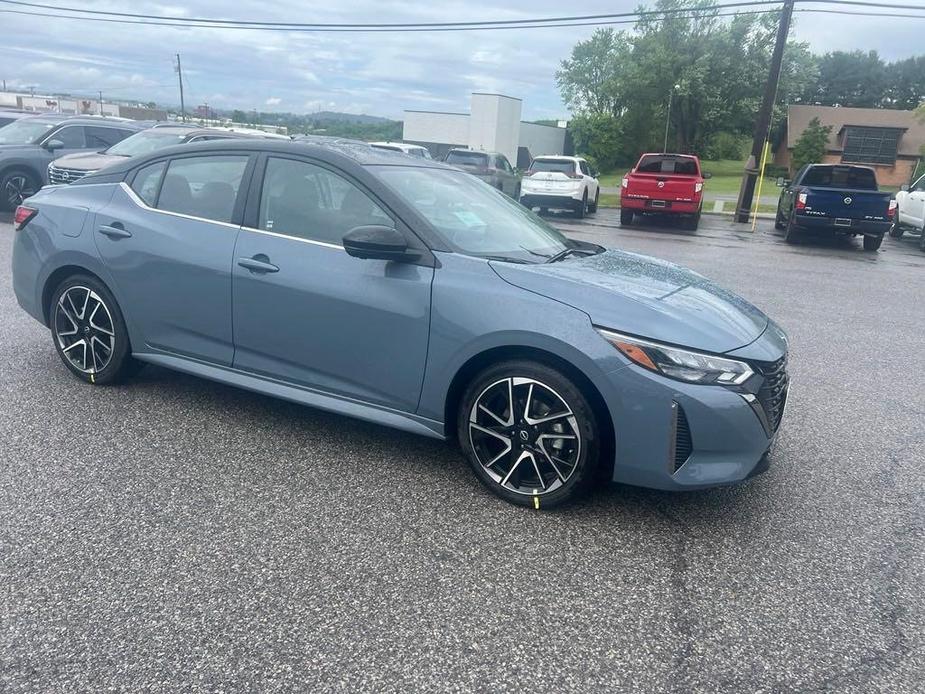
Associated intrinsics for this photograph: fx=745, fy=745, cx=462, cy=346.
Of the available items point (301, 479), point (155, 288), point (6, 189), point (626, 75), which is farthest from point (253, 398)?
point (626, 75)

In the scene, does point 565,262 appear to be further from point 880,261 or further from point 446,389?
point 880,261

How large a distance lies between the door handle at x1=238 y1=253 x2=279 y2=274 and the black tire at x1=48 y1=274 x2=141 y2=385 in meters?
1.11

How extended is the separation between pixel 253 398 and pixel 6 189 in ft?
38.5

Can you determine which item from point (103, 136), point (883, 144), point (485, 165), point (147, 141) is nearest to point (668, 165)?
point (485, 165)

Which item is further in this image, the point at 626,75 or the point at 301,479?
the point at 626,75

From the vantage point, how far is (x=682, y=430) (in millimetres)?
3271

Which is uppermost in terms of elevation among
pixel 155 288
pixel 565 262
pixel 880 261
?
pixel 565 262

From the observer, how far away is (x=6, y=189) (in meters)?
13.7

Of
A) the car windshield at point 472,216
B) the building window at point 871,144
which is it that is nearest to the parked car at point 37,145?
the car windshield at point 472,216

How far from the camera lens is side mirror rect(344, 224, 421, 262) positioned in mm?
3682

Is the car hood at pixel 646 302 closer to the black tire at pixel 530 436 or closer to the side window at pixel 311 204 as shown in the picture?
the black tire at pixel 530 436

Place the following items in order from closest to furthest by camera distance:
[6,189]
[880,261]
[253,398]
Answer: [253,398] < [6,189] < [880,261]

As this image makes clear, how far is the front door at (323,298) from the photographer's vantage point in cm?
378

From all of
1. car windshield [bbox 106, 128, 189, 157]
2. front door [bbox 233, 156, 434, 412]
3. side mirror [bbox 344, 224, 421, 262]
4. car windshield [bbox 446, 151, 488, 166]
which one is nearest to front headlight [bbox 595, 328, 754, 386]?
front door [bbox 233, 156, 434, 412]
